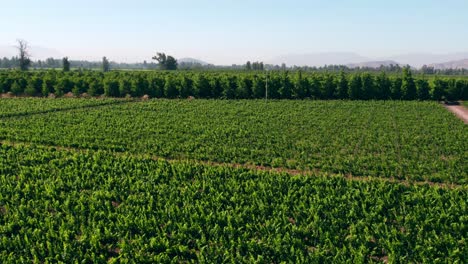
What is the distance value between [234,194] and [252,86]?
46.8 meters

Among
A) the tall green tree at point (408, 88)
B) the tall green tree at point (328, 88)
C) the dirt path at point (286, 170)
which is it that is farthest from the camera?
the tall green tree at point (328, 88)

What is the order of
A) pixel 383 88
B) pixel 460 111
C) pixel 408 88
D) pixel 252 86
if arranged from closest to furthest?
pixel 460 111 < pixel 408 88 < pixel 383 88 < pixel 252 86

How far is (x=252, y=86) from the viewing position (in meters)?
63.6

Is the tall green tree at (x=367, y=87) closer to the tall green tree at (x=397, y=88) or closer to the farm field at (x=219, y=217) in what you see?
the tall green tree at (x=397, y=88)

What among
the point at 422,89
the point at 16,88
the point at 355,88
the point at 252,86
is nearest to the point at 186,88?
the point at 252,86

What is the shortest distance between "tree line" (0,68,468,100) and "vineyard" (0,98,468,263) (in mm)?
26272

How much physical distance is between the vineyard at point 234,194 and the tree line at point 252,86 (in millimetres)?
26272

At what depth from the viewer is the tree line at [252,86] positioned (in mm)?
59656

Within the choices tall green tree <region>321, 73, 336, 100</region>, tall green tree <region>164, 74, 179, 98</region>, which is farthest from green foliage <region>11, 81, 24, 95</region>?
tall green tree <region>321, 73, 336, 100</region>

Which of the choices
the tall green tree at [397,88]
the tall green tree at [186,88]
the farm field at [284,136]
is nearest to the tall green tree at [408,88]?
the tall green tree at [397,88]

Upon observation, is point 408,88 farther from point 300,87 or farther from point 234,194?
point 234,194

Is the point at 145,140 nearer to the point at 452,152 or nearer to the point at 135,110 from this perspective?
the point at 135,110

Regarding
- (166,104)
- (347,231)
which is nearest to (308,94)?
(166,104)

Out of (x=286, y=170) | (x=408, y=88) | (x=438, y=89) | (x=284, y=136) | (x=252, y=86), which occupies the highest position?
(x=252, y=86)
